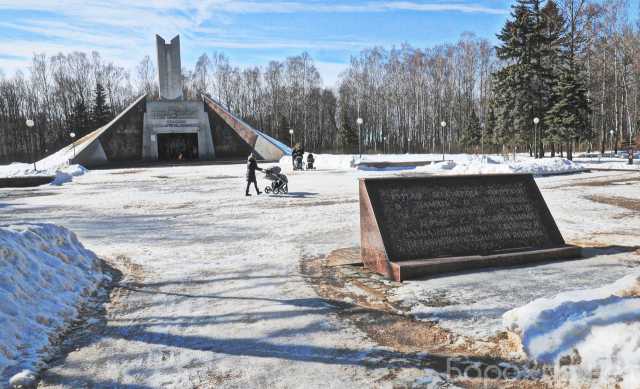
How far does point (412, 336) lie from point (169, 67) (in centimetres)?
3954

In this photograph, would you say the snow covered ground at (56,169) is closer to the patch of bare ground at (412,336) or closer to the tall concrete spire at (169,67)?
the tall concrete spire at (169,67)

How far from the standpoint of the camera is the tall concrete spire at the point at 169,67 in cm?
3853

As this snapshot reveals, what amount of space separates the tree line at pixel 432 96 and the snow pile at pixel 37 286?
3177cm

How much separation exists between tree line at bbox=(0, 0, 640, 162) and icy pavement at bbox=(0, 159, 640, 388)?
25.0 m

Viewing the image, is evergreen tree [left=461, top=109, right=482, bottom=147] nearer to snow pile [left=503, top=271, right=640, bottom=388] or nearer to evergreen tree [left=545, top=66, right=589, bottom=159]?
evergreen tree [left=545, top=66, right=589, bottom=159]

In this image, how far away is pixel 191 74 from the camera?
230ft

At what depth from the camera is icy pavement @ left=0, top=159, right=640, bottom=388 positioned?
304 centimetres

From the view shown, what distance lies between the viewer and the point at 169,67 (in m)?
39.0

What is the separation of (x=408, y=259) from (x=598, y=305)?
236cm

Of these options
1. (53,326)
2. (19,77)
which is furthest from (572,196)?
(19,77)

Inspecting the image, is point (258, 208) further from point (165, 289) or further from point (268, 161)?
point (268, 161)

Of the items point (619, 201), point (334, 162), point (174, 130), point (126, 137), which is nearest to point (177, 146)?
point (174, 130)

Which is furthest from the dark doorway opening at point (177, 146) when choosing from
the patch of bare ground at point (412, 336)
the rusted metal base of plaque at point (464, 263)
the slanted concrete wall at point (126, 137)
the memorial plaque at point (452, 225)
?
the rusted metal base of plaque at point (464, 263)

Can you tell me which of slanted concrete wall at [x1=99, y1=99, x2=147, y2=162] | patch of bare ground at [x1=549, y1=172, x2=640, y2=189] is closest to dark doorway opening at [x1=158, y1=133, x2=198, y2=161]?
slanted concrete wall at [x1=99, y1=99, x2=147, y2=162]
